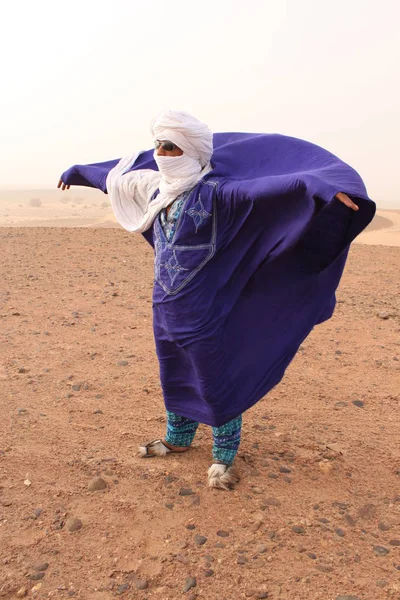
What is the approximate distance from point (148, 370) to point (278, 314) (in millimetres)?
2257

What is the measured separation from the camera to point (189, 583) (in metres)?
2.83

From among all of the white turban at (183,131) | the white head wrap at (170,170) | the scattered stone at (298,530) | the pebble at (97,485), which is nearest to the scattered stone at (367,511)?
the scattered stone at (298,530)

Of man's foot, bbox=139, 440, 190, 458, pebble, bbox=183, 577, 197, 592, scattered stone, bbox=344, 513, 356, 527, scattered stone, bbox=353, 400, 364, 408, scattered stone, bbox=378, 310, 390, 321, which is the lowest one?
scattered stone, bbox=378, 310, 390, 321

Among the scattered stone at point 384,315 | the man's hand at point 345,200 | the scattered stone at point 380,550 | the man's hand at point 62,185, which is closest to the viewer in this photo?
the man's hand at point 345,200

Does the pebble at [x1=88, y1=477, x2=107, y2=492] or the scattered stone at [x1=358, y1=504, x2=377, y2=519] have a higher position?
the scattered stone at [x1=358, y1=504, x2=377, y2=519]

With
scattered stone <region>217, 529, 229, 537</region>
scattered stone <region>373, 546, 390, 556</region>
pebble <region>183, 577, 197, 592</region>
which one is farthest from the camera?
scattered stone <region>217, 529, 229, 537</region>

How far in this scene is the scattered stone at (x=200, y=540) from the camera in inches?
123

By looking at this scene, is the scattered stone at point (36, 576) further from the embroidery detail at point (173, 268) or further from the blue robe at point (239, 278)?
the embroidery detail at point (173, 268)

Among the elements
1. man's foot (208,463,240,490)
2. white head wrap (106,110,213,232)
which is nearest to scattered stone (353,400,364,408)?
man's foot (208,463,240,490)

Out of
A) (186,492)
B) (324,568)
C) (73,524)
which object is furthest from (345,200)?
(73,524)

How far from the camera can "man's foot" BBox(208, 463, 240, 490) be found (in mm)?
3604

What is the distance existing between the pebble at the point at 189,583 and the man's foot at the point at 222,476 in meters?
0.78

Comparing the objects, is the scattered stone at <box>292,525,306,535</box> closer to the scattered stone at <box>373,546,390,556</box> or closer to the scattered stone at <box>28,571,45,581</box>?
the scattered stone at <box>373,546,390,556</box>

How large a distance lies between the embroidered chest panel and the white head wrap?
0.38 ft
